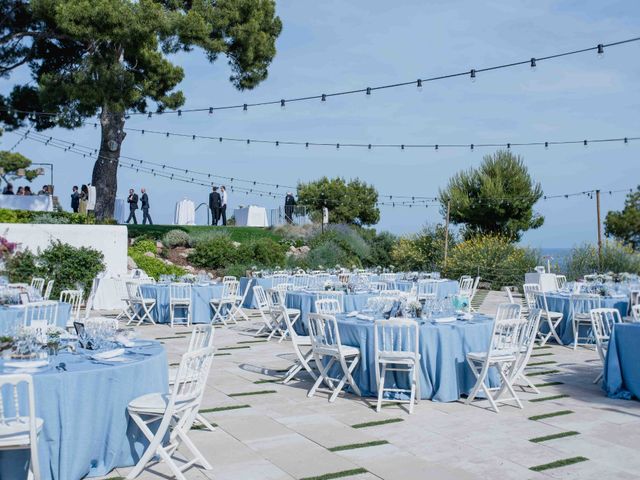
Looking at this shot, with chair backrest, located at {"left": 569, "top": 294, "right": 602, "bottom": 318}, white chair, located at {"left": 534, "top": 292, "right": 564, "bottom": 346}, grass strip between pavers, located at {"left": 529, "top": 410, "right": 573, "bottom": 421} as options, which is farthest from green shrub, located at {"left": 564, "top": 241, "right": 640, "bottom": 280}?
grass strip between pavers, located at {"left": 529, "top": 410, "right": 573, "bottom": 421}

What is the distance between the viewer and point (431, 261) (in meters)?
21.2

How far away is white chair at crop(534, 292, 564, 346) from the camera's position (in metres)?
9.87

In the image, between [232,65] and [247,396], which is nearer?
[247,396]

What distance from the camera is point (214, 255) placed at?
776 inches

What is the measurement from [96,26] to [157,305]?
7.68 meters

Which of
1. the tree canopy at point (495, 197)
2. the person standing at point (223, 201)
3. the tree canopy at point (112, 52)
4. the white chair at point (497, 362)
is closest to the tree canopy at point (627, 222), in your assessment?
the tree canopy at point (495, 197)

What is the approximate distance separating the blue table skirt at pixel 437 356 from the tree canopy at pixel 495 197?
20.5 m

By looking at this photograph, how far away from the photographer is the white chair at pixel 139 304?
39.5 feet

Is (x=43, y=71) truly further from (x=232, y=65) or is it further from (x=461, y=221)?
(x=461, y=221)

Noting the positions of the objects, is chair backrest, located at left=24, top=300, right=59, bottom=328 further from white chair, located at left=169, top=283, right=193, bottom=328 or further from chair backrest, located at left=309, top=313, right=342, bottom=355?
white chair, located at left=169, top=283, right=193, bottom=328

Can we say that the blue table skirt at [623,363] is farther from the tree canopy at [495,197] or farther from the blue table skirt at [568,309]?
the tree canopy at [495,197]

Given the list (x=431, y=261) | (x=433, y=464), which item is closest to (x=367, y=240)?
(x=431, y=261)

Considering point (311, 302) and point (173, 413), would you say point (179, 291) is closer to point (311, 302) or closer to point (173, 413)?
point (311, 302)

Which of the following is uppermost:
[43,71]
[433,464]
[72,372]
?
[43,71]
